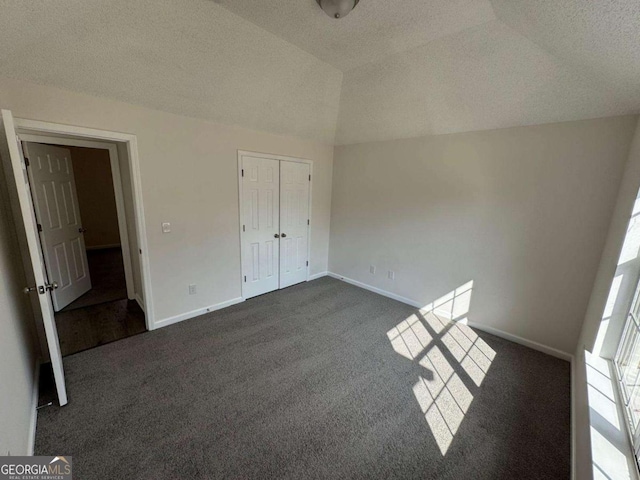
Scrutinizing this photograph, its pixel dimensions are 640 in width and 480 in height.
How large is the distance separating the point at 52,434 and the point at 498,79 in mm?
4251

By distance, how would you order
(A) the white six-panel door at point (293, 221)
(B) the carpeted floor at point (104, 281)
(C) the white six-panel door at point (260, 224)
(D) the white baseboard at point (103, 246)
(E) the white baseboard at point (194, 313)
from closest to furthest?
(E) the white baseboard at point (194, 313) < (C) the white six-panel door at point (260, 224) < (B) the carpeted floor at point (104, 281) < (A) the white six-panel door at point (293, 221) < (D) the white baseboard at point (103, 246)

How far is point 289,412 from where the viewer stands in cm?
186

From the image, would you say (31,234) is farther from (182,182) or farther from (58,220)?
(58,220)

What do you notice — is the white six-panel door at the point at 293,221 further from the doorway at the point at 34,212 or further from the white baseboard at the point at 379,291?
the doorway at the point at 34,212

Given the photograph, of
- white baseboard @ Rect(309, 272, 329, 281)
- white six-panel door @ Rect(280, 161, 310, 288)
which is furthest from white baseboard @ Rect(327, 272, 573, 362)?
white six-panel door @ Rect(280, 161, 310, 288)

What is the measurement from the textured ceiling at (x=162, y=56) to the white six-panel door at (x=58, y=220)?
1.27 metres

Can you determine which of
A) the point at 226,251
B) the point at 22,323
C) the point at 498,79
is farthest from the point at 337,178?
the point at 22,323

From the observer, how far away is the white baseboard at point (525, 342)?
2.58 meters

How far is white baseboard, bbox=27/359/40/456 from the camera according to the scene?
1.54 metres

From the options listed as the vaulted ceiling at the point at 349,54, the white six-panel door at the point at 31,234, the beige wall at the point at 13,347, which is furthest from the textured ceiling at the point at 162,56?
the beige wall at the point at 13,347

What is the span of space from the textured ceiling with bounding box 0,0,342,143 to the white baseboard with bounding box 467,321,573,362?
342cm

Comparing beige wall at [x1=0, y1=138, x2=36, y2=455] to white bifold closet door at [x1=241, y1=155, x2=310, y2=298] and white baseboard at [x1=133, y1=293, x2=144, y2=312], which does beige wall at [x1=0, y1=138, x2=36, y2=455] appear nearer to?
white baseboard at [x1=133, y1=293, x2=144, y2=312]

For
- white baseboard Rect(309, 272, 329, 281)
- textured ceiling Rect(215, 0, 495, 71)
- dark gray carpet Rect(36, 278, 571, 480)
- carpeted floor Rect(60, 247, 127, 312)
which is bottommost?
carpeted floor Rect(60, 247, 127, 312)

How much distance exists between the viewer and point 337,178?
4.36 m
